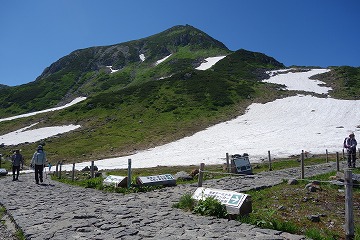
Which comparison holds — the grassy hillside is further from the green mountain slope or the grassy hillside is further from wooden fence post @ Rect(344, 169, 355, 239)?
wooden fence post @ Rect(344, 169, 355, 239)

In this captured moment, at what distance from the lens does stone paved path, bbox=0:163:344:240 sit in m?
9.34

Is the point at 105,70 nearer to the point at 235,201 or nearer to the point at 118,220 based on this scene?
the point at 118,220

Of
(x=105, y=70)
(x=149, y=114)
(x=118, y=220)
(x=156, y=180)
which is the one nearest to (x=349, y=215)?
(x=118, y=220)

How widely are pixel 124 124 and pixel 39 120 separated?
2843cm

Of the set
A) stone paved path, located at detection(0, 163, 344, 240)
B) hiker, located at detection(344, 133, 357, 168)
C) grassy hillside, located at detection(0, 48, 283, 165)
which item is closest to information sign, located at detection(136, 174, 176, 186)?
stone paved path, located at detection(0, 163, 344, 240)

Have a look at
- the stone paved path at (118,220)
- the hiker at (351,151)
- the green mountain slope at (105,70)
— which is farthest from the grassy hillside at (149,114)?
the green mountain slope at (105,70)

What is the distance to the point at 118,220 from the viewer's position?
11203 millimetres

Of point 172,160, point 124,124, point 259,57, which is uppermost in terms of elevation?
point 259,57

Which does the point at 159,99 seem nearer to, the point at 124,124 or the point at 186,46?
the point at 124,124

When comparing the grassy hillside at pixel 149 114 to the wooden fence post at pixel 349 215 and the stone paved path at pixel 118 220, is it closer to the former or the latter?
the stone paved path at pixel 118 220

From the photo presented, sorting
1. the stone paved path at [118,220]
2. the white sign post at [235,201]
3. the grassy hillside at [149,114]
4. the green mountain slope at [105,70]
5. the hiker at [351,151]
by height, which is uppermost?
the green mountain slope at [105,70]

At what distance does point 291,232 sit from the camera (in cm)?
937

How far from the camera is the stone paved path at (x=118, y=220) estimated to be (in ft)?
30.6

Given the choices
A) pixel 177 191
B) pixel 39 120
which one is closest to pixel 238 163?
pixel 177 191
